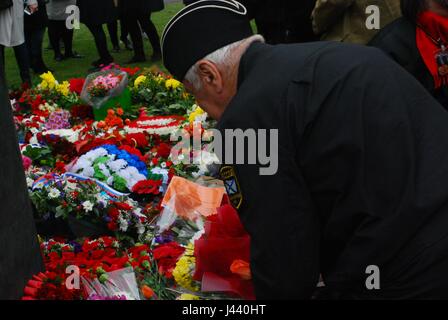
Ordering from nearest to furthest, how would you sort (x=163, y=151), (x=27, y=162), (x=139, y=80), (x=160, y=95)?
(x=27, y=162) < (x=163, y=151) < (x=160, y=95) < (x=139, y=80)

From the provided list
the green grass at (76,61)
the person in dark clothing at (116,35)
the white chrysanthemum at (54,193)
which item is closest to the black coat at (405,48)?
the white chrysanthemum at (54,193)

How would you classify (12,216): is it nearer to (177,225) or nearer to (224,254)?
(224,254)

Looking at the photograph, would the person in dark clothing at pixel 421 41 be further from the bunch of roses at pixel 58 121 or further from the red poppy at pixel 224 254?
the bunch of roses at pixel 58 121

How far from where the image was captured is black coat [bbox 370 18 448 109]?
285cm

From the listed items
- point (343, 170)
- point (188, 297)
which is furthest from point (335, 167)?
point (188, 297)

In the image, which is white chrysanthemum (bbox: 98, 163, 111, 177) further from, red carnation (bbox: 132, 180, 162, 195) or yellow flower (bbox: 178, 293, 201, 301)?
yellow flower (bbox: 178, 293, 201, 301)

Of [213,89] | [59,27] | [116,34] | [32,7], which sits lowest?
[116,34]

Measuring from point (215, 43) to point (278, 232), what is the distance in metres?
0.56

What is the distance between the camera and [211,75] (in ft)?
5.91

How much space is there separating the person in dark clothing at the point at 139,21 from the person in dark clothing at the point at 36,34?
1.00 m

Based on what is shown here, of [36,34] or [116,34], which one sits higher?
[36,34]

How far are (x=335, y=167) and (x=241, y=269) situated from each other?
722 millimetres

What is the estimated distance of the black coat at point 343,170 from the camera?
5.30 ft

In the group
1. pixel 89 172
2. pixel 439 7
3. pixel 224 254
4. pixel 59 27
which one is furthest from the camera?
pixel 59 27
